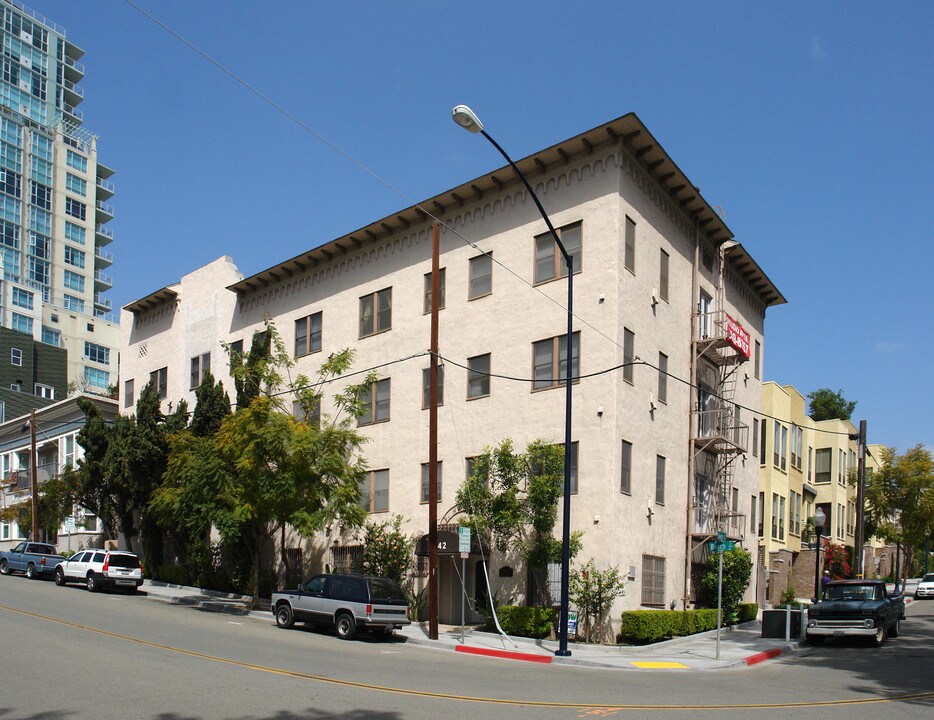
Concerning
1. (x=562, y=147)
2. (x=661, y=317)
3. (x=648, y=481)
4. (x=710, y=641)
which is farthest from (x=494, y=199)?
(x=710, y=641)

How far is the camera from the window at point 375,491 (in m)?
30.9

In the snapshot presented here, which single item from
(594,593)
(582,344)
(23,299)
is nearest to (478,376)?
(582,344)

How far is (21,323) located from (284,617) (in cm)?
8929

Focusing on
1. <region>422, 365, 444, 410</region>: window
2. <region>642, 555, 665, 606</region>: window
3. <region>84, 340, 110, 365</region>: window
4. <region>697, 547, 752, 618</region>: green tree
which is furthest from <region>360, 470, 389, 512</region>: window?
<region>84, 340, 110, 365</region>: window

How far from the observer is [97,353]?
109 m

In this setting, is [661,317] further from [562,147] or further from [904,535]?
[904,535]

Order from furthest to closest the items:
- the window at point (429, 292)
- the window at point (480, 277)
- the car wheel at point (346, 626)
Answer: the window at point (429, 292) < the window at point (480, 277) < the car wheel at point (346, 626)

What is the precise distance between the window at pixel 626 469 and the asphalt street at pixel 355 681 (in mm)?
6021

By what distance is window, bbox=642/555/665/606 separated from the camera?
25781mm

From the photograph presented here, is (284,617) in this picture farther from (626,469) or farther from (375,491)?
(626,469)

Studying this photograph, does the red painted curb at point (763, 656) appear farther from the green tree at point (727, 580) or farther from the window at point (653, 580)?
the green tree at point (727, 580)

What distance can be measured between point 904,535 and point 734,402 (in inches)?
954

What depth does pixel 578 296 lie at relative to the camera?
26.4 metres

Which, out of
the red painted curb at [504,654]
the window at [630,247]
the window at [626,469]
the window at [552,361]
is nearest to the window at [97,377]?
the window at [552,361]
